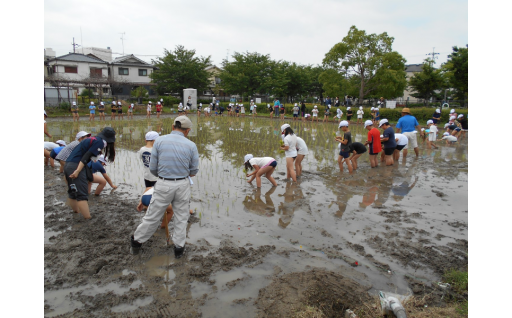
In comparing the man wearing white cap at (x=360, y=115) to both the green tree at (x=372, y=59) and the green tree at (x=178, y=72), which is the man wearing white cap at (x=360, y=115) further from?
the green tree at (x=178, y=72)

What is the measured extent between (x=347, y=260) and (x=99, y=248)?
3373 mm

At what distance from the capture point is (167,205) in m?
4.05

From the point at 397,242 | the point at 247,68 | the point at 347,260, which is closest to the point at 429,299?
the point at 347,260

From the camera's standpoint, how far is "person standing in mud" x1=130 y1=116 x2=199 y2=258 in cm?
393

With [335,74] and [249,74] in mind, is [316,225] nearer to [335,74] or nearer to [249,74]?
[335,74]

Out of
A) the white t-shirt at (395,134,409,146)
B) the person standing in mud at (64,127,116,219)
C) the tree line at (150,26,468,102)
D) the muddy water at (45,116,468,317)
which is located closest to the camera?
the muddy water at (45,116,468,317)

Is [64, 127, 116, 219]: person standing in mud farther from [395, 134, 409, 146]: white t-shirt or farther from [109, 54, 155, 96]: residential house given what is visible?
[109, 54, 155, 96]: residential house

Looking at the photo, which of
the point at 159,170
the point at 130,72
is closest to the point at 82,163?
the point at 159,170

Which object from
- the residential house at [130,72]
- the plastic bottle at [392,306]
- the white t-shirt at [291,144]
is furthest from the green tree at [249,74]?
→ the plastic bottle at [392,306]

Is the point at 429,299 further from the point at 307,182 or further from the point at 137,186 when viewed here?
the point at 137,186

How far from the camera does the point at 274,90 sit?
1467 inches

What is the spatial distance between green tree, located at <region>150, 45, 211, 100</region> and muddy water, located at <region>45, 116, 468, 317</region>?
102 ft

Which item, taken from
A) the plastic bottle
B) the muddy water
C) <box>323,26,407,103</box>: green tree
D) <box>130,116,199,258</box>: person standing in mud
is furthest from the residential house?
the plastic bottle

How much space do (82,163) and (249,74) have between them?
3526cm
